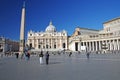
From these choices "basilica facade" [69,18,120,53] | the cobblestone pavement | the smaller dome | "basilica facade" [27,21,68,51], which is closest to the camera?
the cobblestone pavement

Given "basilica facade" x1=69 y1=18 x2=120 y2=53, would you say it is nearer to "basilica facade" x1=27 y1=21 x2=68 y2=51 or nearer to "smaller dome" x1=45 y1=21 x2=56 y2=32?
"basilica facade" x1=27 y1=21 x2=68 y2=51

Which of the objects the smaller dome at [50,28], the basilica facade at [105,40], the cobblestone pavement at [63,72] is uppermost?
the smaller dome at [50,28]

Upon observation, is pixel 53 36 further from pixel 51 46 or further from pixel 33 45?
pixel 33 45

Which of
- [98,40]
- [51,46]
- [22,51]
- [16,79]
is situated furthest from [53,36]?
[16,79]

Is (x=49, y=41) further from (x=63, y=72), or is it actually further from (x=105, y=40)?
(x=63, y=72)

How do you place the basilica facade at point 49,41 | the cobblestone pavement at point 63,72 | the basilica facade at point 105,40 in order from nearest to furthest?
the cobblestone pavement at point 63,72
the basilica facade at point 105,40
the basilica facade at point 49,41

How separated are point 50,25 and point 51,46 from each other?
22040 millimetres

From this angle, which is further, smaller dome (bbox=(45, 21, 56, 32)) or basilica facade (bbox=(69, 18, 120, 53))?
smaller dome (bbox=(45, 21, 56, 32))

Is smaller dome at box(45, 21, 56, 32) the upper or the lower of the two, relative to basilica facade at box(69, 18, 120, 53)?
upper

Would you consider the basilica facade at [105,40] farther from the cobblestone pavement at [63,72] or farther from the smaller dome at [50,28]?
the cobblestone pavement at [63,72]

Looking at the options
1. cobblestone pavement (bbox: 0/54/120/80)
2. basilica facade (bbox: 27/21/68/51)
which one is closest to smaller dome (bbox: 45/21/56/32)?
basilica facade (bbox: 27/21/68/51)

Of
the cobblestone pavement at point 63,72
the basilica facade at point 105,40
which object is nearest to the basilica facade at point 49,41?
the basilica facade at point 105,40

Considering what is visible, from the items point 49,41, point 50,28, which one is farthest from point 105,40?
point 50,28

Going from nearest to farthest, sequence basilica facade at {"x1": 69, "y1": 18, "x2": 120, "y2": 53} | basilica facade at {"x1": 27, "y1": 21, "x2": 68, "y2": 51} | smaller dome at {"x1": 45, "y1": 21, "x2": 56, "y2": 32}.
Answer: basilica facade at {"x1": 69, "y1": 18, "x2": 120, "y2": 53} < basilica facade at {"x1": 27, "y1": 21, "x2": 68, "y2": 51} < smaller dome at {"x1": 45, "y1": 21, "x2": 56, "y2": 32}
